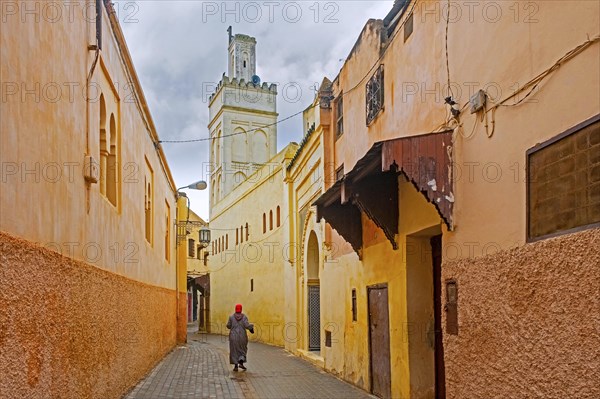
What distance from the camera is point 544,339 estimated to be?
14.9ft

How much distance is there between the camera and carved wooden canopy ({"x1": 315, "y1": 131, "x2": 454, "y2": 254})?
6.27 m

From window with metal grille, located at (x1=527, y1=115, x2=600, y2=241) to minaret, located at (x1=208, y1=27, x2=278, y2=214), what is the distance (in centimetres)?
3489

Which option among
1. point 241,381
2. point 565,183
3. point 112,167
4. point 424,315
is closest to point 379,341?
point 424,315

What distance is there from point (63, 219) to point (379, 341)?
5136 mm

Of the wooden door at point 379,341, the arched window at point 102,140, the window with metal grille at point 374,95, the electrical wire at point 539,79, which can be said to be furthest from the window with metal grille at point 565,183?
the arched window at point 102,140

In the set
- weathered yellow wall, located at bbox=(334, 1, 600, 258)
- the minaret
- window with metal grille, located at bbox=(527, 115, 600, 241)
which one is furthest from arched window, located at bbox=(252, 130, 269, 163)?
window with metal grille, located at bbox=(527, 115, 600, 241)

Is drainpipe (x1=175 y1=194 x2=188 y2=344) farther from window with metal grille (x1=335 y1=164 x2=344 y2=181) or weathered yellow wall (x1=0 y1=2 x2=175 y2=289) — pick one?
weathered yellow wall (x1=0 y1=2 x2=175 y2=289)

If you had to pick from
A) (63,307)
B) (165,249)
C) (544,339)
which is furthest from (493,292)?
(165,249)

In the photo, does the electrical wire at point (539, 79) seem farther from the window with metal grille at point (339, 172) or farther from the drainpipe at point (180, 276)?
the drainpipe at point (180, 276)

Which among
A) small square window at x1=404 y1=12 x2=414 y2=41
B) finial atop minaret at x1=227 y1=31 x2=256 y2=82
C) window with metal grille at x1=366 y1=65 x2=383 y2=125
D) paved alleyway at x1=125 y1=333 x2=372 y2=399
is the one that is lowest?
paved alleyway at x1=125 y1=333 x2=372 y2=399

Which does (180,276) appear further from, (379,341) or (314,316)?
(379,341)

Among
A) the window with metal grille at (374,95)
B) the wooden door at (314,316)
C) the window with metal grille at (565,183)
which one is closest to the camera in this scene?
the window with metal grille at (565,183)

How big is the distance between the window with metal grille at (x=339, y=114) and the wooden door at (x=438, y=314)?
4.51 metres

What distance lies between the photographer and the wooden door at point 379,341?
8906 millimetres
